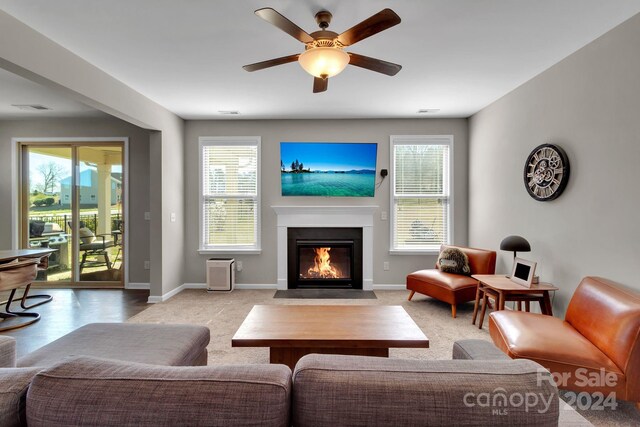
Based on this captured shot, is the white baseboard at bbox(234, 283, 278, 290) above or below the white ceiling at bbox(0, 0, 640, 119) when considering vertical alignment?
below

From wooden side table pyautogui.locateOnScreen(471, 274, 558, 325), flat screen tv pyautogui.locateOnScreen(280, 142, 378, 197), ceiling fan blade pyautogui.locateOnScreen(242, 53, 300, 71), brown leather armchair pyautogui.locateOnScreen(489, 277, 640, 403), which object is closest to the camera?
brown leather armchair pyautogui.locateOnScreen(489, 277, 640, 403)

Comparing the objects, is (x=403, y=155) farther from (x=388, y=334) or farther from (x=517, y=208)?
(x=388, y=334)

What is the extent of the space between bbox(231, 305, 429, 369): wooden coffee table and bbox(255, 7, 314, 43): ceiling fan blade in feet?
6.44

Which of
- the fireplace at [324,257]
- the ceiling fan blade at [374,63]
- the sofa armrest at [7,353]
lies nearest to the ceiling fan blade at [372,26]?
the ceiling fan blade at [374,63]

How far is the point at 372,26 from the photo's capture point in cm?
187

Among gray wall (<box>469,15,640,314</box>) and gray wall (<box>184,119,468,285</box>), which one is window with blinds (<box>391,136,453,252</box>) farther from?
gray wall (<box>469,15,640,314</box>)

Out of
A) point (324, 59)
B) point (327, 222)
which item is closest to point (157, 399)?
point (324, 59)

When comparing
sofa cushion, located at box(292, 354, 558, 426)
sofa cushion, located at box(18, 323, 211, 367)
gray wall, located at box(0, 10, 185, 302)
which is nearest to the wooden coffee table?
sofa cushion, located at box(18, 323, 211, 367)

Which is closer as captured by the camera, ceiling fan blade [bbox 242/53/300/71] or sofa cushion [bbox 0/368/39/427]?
sofa cushion [bbox 0/368/39/427]

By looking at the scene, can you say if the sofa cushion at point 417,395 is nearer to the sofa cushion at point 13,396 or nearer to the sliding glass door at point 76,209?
the sofa cushion at point 13,396

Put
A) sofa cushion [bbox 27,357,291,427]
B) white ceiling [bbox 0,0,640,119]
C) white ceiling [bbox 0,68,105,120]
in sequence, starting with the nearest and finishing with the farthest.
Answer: sofa cushion [bbox 27,357,291,427], white ceiling [bbox 0,0,640,119], white ceiling [bbox 0,68,105,120]

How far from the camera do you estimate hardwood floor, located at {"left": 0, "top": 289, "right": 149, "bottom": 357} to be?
10.4ft

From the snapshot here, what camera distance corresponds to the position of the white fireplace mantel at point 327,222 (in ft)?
15.8

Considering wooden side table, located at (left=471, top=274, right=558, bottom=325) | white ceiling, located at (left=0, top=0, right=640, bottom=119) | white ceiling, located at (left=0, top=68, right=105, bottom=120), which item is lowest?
wooden side table, located at (left=471, top=274, right=558, bottom=325)
